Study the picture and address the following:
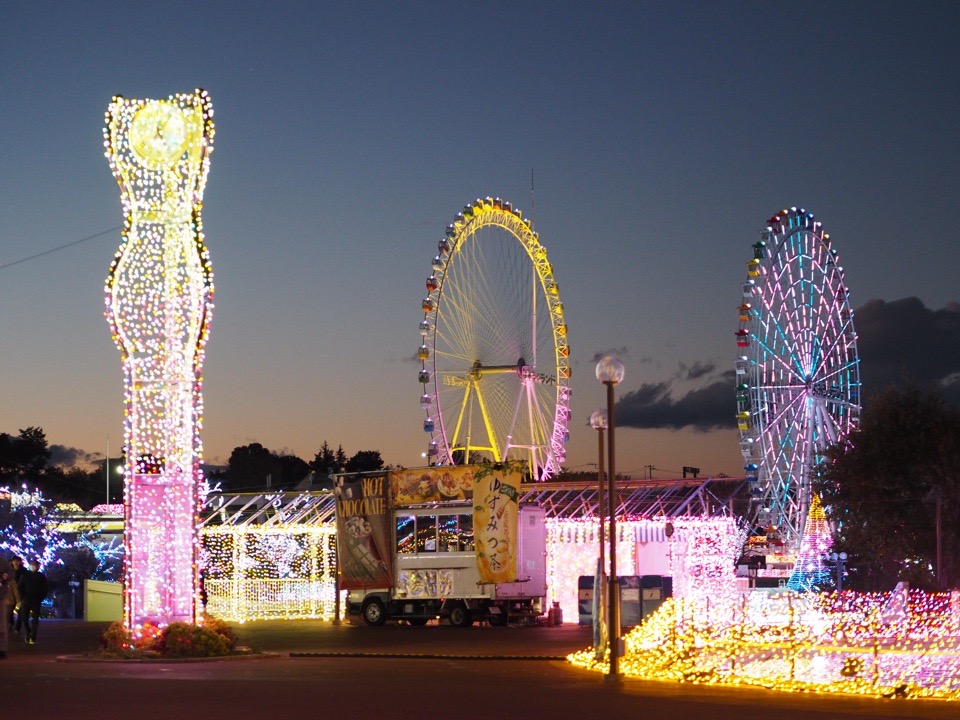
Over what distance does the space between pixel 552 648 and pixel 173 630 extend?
23.2 feet

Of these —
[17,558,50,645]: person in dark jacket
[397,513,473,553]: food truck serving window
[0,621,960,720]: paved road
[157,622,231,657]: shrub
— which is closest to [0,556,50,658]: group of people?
[17,558,50,645]: person in dark jacket

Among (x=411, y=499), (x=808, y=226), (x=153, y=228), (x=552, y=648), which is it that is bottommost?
(x=552, y=648)

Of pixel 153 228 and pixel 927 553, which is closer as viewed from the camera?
pixel 153 228

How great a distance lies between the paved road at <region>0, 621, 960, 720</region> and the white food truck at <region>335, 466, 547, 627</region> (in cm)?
941

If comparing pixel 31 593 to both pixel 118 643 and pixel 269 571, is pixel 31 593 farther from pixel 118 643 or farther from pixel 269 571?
pixel 269 571

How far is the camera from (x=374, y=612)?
37875 mm

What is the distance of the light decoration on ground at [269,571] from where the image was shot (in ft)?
151

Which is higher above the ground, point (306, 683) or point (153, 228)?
point (153, 228)

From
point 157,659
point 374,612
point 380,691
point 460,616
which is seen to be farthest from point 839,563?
point 380,691

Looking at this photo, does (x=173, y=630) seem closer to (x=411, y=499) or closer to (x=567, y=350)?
(x=411, y=499)

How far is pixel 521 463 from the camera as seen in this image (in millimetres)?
35656

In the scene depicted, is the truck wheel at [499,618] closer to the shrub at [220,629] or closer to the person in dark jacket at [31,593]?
the person in dark jacket at [31,593]

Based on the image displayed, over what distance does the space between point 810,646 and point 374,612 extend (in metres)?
21.2

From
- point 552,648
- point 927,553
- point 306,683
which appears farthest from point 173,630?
point 927,553
